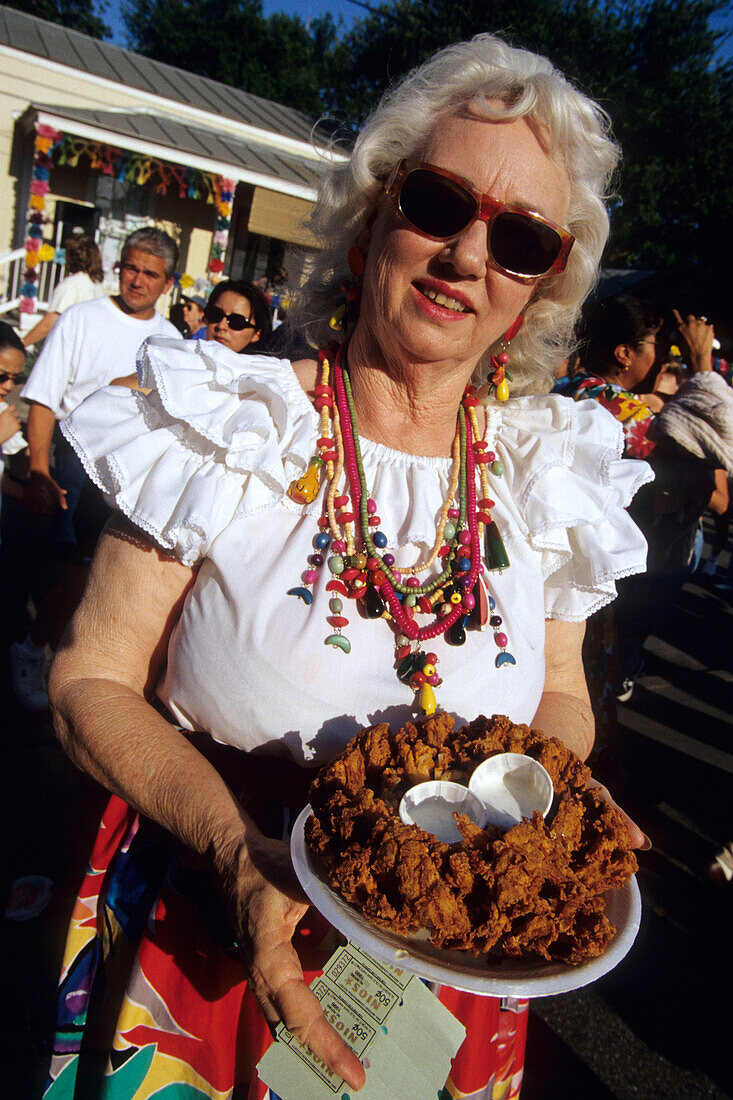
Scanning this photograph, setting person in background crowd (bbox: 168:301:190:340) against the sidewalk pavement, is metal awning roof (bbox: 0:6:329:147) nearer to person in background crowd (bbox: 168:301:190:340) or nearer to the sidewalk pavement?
person in background crowd (bbox: 168:301:190:340)

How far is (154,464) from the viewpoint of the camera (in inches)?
54.5

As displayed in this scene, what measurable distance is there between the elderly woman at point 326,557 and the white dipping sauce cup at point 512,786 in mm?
213

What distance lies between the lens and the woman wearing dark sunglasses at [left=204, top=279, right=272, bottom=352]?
176 inches

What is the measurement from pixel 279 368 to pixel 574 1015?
251 centimetres

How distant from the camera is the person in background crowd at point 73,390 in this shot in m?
3.70

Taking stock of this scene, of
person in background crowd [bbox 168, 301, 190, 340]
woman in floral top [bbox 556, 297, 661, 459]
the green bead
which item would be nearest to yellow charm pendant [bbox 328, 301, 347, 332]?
the green bead

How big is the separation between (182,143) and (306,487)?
45.4 ft

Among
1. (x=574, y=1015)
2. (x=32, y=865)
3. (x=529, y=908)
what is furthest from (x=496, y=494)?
(x=32, y=865)

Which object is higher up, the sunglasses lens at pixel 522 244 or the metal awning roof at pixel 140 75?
the metal awning roof at pixel 140 75

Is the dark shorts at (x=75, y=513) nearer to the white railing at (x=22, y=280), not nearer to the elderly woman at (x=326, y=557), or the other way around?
the elderly woman at (x=326, y=557)

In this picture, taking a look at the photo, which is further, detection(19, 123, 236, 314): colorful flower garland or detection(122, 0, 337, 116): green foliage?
detection(122, 0, 337, 116): green foliage

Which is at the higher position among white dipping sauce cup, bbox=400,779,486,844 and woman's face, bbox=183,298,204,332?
woman's face, bbox=183,298,204,332

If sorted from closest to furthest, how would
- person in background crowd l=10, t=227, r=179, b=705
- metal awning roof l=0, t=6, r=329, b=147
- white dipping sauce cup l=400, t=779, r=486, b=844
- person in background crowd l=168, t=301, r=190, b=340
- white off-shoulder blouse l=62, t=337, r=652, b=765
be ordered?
1. white dipping sauce cup l=400, t=779, r=486, b=844
2. white off-shoulder blouse l=62, t=337, r=652, b=765
3. person in background crowd l=10, t=227, r=179, b=705
4. person in background crowd l=168, t=301, r=190, b=340
5. metal awning roof l=0, t=6, r=329, b=147

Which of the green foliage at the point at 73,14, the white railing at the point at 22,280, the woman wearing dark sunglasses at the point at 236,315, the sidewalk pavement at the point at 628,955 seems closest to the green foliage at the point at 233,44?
→ the green foliage at the point at 73,14
